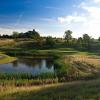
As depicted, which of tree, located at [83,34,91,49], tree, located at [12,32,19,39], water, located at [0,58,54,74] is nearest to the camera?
water, located at [0,58,54,74]

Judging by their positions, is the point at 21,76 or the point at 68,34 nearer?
the point at 21,76

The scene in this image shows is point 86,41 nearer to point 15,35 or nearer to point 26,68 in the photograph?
point 15,35

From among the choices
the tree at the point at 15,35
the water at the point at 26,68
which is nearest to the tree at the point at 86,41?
the tree at the point at 15,35

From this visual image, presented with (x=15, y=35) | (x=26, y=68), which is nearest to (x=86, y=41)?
(x=15, y=35)

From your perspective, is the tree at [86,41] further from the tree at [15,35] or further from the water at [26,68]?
the water at [26,68]

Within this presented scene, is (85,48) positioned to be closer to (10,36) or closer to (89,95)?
(10,36)

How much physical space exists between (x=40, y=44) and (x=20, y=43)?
1599 cm

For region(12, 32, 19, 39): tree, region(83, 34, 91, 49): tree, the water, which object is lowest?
the water

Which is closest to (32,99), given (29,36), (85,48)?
(85,48)

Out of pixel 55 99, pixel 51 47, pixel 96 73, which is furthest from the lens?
pixel 51 47

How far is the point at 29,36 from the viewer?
173 meters

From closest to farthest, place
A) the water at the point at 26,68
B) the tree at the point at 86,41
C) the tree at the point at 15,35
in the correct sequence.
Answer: the water at the point at 26,68, the tree at the point at 86,41, the tree at the point at 15,35

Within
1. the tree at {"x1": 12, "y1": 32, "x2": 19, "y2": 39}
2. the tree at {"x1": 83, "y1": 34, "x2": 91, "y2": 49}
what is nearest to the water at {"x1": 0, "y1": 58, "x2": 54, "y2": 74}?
the tree at {"x1": 83, "y1": 34, "x2": 91, "y2": 49}

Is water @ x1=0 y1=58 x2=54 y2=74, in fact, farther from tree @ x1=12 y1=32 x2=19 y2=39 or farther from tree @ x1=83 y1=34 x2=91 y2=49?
tree @ x1=12 y1=32 x2=19 y2=39
